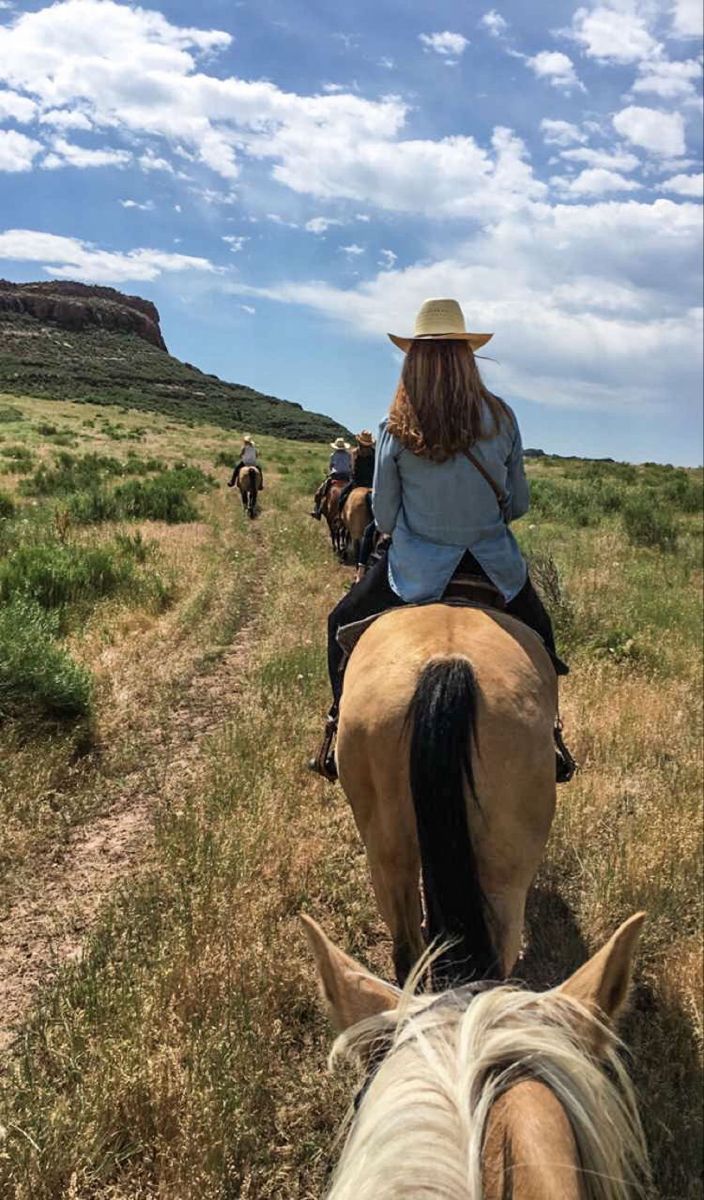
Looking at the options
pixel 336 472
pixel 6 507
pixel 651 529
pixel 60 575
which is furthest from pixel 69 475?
pixel 651 529

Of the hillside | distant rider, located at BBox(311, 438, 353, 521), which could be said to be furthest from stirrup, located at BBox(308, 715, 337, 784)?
the hillside

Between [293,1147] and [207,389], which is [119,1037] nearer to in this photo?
[293,1147]

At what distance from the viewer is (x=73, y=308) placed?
101250 millimetres

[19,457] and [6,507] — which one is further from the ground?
[19,457]

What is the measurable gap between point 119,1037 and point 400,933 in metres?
1.23

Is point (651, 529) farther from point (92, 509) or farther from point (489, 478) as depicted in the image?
point (489, 478)

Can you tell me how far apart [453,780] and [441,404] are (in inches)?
61.2

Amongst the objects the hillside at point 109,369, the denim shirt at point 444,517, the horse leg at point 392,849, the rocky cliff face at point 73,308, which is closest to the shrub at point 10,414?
the hillside at point 109,369

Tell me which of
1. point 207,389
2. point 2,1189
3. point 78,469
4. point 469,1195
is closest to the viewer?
point 469,1195

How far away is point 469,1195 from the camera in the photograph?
35.6 inches

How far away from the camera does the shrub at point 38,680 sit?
17.5 feet

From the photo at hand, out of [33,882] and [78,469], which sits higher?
[78,469]

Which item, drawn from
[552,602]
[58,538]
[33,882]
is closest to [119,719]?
[33,882]

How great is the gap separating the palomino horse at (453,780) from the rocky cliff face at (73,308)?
4338 inches
